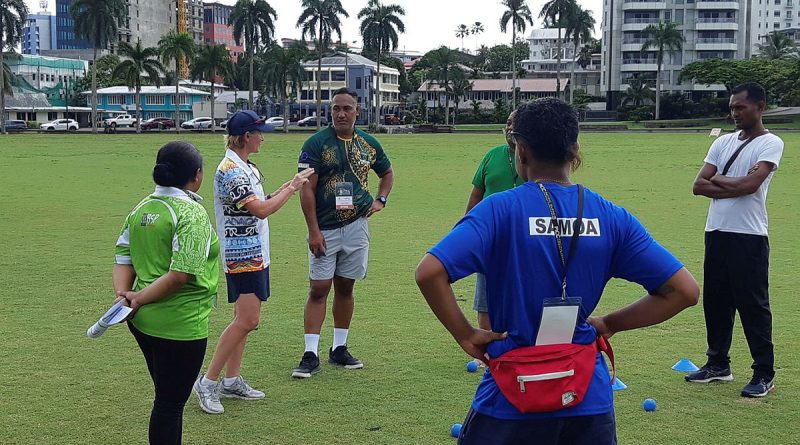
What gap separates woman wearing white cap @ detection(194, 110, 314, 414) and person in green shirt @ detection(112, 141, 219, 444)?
4.49ft

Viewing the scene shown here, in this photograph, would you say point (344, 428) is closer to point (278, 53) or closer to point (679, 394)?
point (679, 394)

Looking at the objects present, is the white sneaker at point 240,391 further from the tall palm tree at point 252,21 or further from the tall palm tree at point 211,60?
the tall palm tree at point 252,21

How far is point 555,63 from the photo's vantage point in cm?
16600

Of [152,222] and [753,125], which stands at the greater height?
[753,125]

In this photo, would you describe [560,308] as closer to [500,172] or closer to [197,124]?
[500,172]

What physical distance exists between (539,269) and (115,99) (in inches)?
5107

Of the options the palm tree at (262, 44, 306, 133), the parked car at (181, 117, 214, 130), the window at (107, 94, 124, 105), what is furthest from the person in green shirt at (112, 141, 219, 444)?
the window at (107, 94, 124, 105)

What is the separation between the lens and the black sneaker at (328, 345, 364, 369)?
24.1 feet

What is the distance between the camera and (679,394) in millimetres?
6582

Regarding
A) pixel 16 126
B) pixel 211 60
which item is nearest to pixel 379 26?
pixel 211 60

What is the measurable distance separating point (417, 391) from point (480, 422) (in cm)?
338

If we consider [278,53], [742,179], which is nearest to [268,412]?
[742,179]

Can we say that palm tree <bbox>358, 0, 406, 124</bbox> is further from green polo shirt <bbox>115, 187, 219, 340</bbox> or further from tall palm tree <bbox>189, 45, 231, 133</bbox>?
green polo shirt <bbox>115, 187, 219, 340</bbox>

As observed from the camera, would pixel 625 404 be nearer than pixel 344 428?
No
